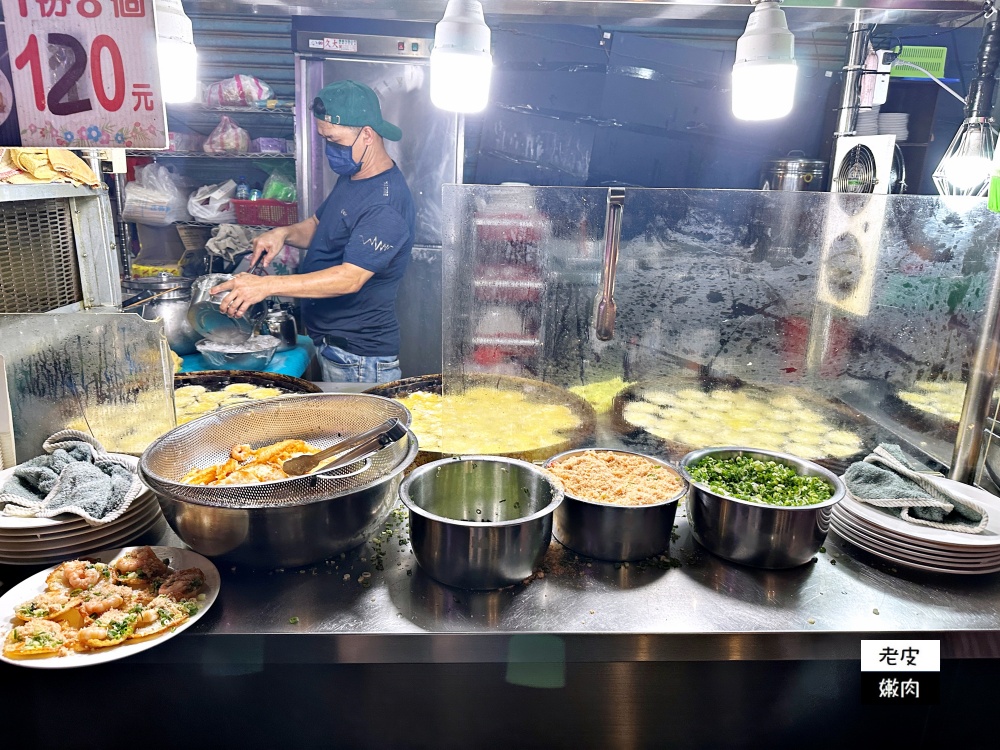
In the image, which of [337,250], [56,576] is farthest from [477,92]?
[337,250]

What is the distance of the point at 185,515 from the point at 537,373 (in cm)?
102

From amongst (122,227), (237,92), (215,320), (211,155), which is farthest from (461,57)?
(122,227)

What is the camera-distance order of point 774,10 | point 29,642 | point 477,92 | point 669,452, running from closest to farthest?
point 29,642 → point 774,10 → point 477,92 → point 669,452

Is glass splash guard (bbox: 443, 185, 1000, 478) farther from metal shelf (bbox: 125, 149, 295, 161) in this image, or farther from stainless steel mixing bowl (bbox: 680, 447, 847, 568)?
metal shelf (bbox: 125, 149, 295, 161)

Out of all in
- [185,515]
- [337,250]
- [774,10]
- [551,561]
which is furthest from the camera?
[337,250]

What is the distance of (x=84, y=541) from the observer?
1578mm

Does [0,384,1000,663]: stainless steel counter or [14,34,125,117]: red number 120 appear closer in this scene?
[0,384,1000,663]: stainless steel counter

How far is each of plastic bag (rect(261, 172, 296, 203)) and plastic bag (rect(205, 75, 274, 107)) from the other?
533mm

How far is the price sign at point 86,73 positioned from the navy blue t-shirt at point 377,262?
6.19ft

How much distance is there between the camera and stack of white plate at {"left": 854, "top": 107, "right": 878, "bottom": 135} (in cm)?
430

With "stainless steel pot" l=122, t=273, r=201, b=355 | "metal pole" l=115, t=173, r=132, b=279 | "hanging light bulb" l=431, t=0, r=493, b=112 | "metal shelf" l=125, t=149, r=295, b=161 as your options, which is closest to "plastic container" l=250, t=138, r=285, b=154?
"metal shelf" l=125, t=149, r=295, b=161

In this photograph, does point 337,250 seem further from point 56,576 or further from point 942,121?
point 942,121

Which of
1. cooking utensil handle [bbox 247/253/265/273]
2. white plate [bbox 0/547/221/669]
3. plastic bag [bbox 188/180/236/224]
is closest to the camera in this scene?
white plate [bbox 0/547/221/669]

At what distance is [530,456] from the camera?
200 cm
